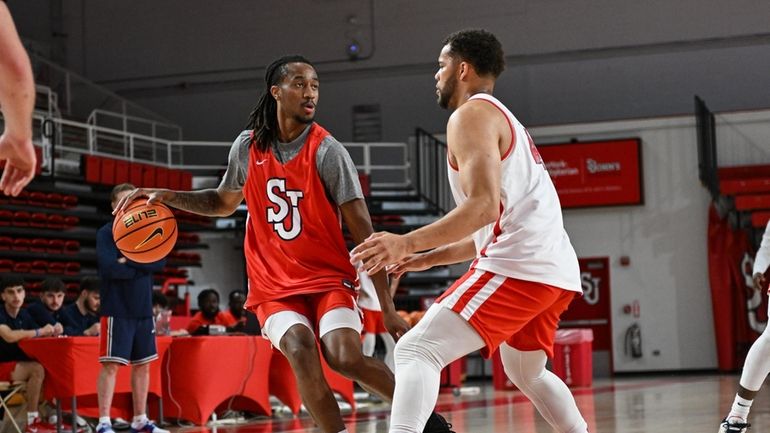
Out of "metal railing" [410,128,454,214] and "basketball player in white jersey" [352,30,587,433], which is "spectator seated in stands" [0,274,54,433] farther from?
"metal railing" [410,128,454,214]

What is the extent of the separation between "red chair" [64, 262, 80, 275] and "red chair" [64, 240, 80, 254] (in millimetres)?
195

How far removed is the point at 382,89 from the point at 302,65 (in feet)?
50.0

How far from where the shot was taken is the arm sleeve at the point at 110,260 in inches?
288

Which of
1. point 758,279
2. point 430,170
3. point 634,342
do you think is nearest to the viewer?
point 758,279

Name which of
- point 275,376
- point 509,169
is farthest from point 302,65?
point 275,376

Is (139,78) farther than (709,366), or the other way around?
(139,78)

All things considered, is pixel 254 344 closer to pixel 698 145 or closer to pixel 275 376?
pixel 275 376

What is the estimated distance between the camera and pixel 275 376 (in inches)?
368

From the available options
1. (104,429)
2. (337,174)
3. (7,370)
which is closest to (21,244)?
(7,370)

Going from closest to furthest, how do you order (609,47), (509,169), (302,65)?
(509,169), (302,65), (609,47)

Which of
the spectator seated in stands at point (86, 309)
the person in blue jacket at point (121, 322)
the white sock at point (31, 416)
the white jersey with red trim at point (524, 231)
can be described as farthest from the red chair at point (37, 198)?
the white jersey with red trim at point (524, 231)

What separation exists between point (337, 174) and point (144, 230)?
1058mm

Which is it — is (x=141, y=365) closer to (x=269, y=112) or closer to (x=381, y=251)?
(x=269, y=112)

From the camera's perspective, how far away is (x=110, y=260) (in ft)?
24.1
